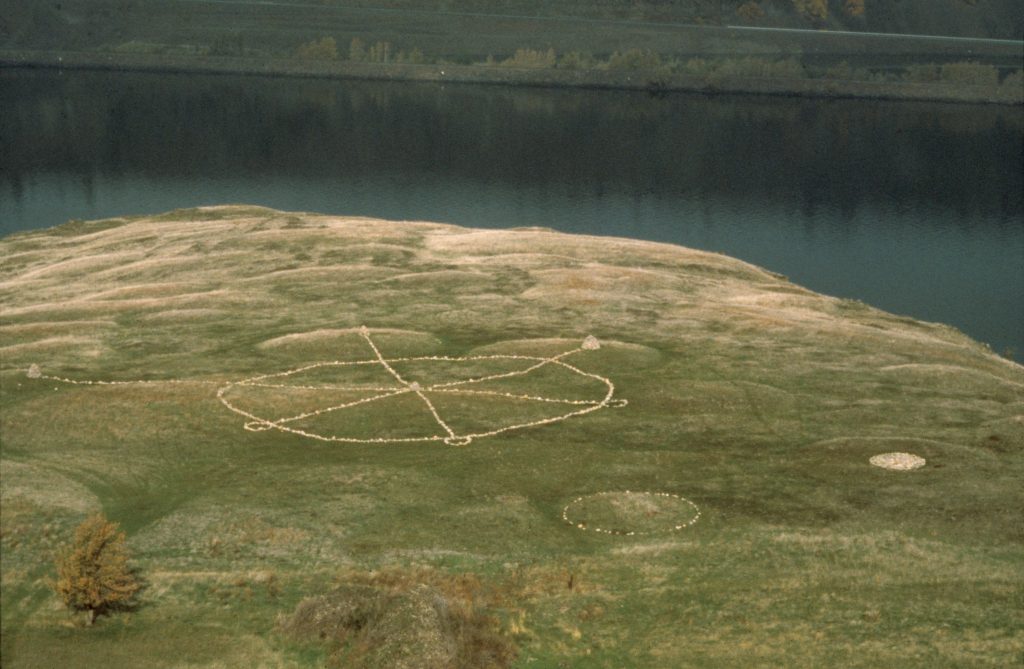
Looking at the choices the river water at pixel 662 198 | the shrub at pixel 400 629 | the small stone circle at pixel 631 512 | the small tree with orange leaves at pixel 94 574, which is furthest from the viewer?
the river water at pixel 662 198

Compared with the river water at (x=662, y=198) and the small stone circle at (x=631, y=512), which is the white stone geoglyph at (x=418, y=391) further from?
the river water at (x=662, y=198)

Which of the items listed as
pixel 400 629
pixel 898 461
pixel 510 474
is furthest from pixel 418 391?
pixel 400 629

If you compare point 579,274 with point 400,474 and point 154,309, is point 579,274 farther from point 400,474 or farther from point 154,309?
point 400,474

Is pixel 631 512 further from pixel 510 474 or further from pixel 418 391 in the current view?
pixel 418 391

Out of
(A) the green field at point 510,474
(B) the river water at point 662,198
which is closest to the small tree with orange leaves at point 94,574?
(A) the green field at point 510,474

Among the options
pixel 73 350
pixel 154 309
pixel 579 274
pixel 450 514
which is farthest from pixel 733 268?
pixel 450 514

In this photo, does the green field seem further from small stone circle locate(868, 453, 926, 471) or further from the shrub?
small stone circle locate(868, 453, 926, 471)

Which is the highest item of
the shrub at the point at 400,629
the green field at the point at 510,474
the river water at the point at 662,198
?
the shrub at the point at 400,629
